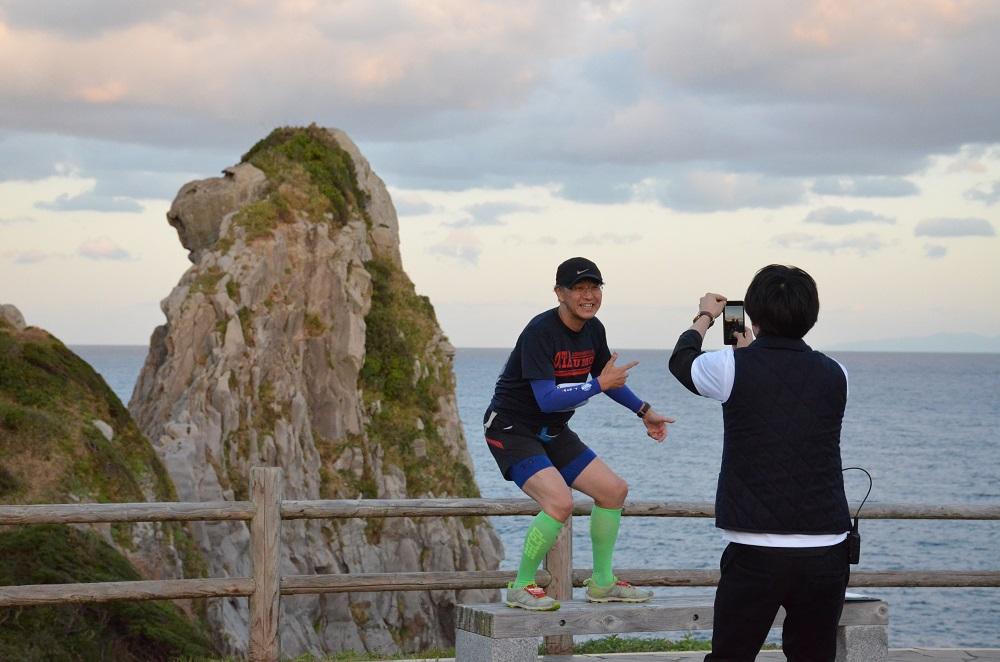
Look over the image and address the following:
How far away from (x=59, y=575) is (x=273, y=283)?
90.7 ft

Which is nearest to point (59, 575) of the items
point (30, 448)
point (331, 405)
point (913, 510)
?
point (30, 448)

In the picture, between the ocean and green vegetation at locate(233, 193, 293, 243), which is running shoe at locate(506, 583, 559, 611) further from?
green vegetation at locate(233, 193, 293, 243)

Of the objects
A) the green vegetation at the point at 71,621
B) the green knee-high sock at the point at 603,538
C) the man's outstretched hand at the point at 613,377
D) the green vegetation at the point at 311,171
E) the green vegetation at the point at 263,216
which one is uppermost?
the green vegetation at the point at 311,171

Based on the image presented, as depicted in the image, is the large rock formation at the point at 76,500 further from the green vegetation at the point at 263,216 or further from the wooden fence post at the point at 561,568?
the green vegetation at the point at 263,216

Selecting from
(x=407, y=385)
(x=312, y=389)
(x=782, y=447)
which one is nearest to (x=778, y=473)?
(x=782, y=447)

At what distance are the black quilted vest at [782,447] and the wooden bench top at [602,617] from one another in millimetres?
1792

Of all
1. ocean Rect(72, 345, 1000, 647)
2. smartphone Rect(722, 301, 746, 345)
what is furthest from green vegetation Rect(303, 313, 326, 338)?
smartphone Rect(722, 301, 746, 345)

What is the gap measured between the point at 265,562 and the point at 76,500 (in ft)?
30.2

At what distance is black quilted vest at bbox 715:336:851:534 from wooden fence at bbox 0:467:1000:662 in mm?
2527

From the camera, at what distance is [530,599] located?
255 inches

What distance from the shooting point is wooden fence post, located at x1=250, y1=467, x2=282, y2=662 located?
786 cm

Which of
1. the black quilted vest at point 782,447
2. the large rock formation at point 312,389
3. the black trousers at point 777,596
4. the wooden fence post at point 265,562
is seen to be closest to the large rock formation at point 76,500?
the wooden fence post at point 265,562

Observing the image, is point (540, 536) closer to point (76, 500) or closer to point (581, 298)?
point (581, 298)

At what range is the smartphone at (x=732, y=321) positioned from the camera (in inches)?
215
